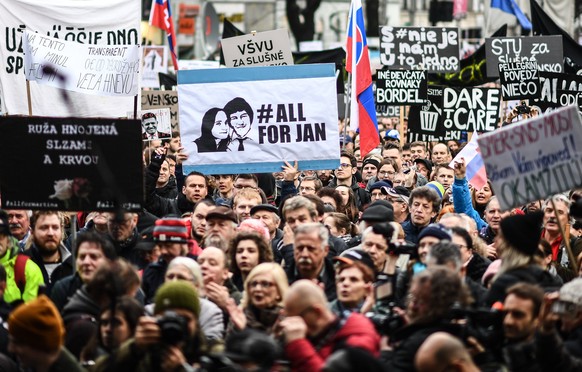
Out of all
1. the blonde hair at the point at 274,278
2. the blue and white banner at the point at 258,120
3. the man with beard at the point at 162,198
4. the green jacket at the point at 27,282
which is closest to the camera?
the blonde hair at the point at 274,278

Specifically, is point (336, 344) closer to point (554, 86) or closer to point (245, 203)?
point (245, 203)

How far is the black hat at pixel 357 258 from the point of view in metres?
7.76

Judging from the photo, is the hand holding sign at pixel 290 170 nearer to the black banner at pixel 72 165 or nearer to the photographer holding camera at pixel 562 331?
the black banner at pixel 72 165

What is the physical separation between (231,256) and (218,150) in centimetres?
326

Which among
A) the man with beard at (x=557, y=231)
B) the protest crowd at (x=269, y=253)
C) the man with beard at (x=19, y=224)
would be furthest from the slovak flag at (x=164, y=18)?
→ the man with beard at (x=557, y=231)

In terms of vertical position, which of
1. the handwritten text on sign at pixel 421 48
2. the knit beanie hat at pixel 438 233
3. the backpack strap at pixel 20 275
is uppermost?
the handwritten text on sign at pixel 421 48

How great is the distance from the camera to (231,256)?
8.96 metres

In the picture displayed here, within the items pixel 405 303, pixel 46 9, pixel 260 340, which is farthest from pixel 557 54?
pixel 260 340

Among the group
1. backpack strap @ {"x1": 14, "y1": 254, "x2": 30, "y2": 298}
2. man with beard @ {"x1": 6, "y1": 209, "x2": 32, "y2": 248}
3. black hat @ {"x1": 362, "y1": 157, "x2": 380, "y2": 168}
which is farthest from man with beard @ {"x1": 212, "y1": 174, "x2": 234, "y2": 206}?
backpack strap @ {"x1": 14, "y1": 254, "x2": 30, "y2": 298}

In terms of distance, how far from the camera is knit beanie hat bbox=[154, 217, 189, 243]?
348 inches

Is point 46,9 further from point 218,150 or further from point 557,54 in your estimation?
point 557,54

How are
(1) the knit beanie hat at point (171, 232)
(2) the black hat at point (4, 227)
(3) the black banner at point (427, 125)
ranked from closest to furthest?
(2) the black hat at point (4, 227) < (1) the knit beanie hat at point (171, 232) < (3) the black banner at point (427, 125)

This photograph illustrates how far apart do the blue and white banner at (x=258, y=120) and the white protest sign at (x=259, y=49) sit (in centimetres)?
416

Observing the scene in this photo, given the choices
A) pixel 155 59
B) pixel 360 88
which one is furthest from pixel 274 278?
pixel 155 59
